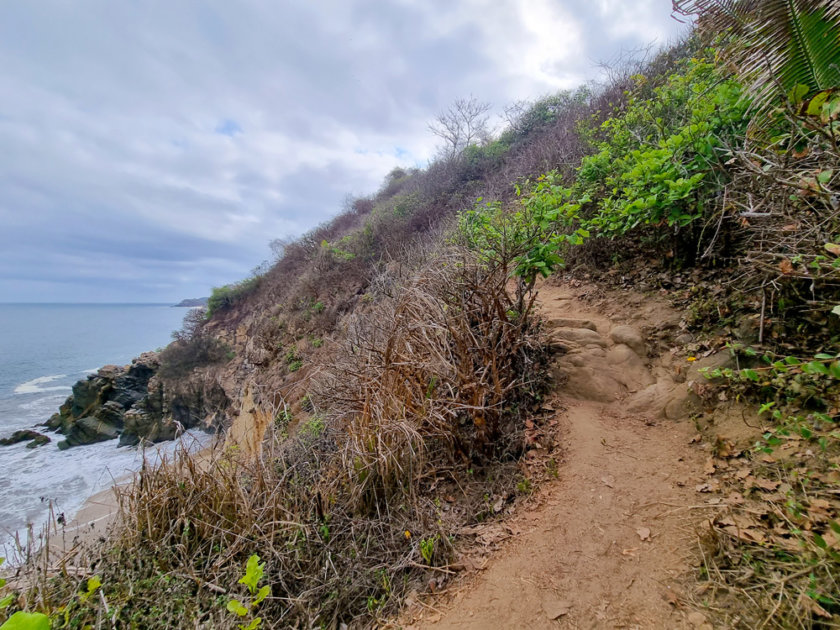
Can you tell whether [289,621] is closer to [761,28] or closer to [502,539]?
[502,539]

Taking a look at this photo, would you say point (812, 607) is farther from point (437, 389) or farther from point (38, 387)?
point (38, 387)

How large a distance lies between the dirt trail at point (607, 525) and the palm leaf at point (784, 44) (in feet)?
7.66

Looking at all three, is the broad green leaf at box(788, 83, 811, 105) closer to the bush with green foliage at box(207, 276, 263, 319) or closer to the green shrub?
the green shrub

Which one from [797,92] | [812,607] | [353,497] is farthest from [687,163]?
[353,497]

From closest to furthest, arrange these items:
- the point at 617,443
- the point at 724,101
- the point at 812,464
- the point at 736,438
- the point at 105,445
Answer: the point at 812,464
the point at 736,438
the point at 617,443
the point at 724,101
the point at 105,445

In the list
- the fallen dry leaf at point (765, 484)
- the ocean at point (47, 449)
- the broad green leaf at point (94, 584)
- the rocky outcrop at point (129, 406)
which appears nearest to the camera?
the fallen dry leaf at point (765, 484)

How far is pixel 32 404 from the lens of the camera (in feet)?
63.4

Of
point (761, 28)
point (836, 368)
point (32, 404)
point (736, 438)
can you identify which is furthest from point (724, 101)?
point (32, 404)

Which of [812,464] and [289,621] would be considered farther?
[289,621]

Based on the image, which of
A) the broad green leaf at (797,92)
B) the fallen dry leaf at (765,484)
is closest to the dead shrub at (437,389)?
the fallen dry leaf at (765,484)

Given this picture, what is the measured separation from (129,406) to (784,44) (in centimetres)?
2218

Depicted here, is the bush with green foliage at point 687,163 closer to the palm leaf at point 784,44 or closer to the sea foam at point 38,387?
the palm leaf at point 784,44

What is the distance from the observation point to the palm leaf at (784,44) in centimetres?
221

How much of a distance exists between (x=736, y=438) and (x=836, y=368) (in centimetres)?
162
